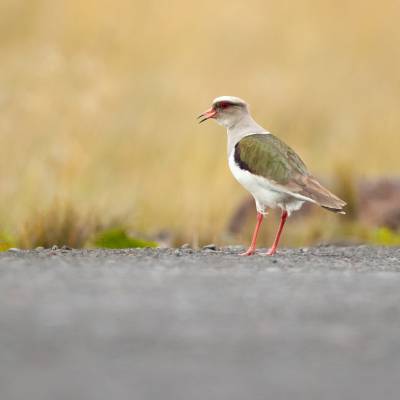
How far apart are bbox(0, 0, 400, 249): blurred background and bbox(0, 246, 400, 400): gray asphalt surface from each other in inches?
122

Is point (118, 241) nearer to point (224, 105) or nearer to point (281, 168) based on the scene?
point (224, 105)

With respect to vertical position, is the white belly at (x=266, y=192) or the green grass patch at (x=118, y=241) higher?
the white belly at (x=266, y=192)

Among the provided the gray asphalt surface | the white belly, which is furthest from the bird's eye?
the gray asphalt surface

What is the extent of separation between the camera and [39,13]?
16.7 metres

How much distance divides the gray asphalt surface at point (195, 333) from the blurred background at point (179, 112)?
122 inches

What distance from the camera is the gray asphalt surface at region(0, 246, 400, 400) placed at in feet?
11.3

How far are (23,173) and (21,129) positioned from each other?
3.99 ft

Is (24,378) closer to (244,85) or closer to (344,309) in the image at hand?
(344,309)

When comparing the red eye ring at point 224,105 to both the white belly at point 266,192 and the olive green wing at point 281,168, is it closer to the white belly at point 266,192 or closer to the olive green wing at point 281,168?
the olive green wing at point 281,168

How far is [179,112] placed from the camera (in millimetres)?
14375

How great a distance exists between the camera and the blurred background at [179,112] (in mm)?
10719

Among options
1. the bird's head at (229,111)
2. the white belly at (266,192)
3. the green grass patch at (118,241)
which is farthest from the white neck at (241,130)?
the green grass patch at (118,241)

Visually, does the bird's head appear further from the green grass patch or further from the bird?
the green grass patch

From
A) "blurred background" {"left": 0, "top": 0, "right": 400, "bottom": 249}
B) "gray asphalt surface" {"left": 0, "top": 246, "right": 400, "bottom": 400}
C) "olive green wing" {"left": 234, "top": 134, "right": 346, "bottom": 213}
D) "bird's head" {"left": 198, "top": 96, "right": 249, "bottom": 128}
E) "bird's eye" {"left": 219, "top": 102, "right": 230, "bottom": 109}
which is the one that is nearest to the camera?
"gray asphalt surface" {"left": 0, "top": 246, "right": 400, "bottom": 400}
